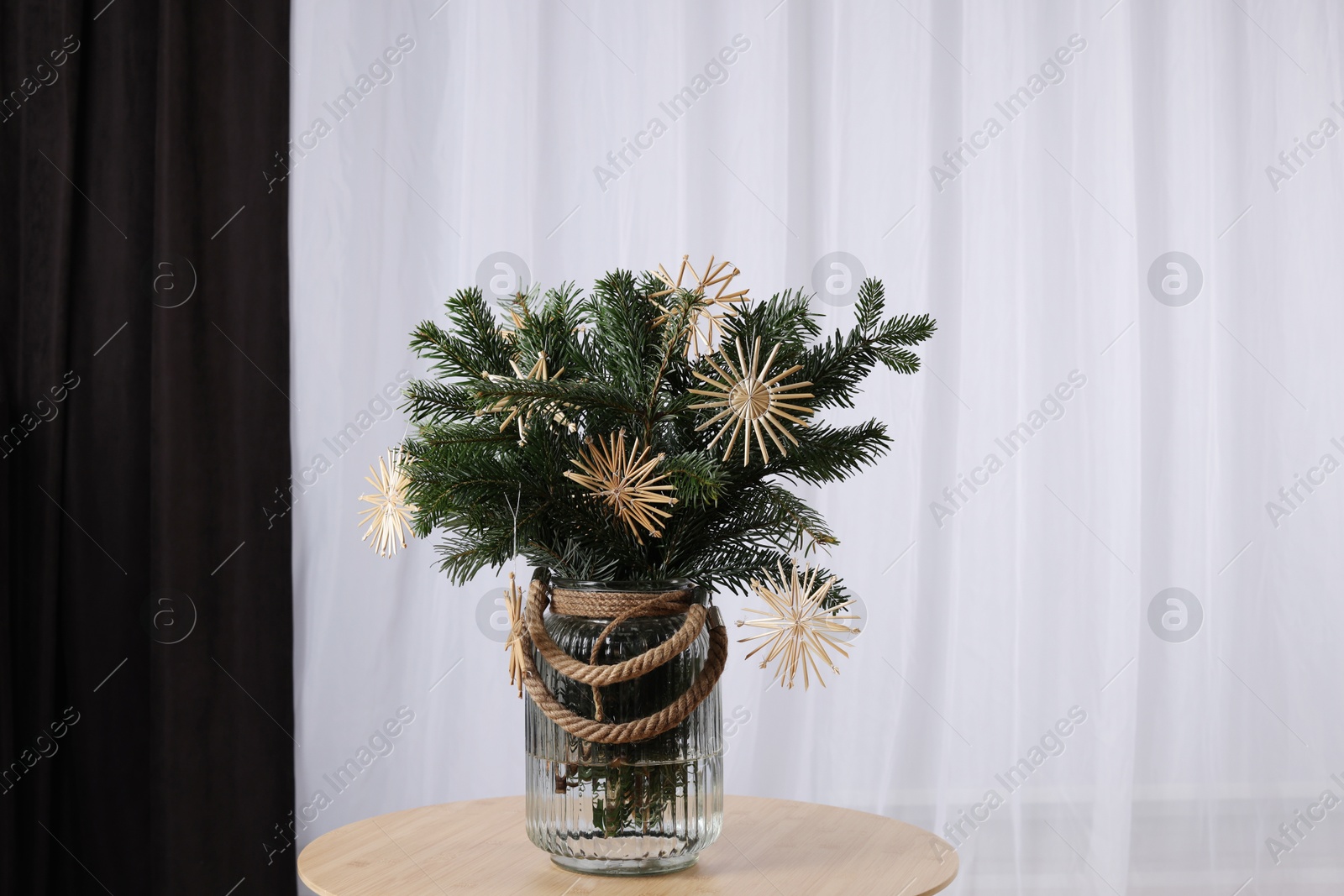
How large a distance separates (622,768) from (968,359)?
1124mm

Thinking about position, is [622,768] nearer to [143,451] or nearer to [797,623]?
[797,623]

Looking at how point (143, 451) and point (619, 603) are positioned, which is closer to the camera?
point (619, 603)

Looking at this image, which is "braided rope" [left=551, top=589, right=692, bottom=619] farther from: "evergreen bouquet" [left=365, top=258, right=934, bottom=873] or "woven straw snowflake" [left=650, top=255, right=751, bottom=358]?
"woven straw snowflake" [left=650, top=255, right=751, bottom=358]

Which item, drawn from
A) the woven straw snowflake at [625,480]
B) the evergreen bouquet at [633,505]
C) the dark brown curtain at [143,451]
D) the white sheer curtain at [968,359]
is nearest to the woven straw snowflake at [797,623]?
the evergreen bouquet at [633,505]

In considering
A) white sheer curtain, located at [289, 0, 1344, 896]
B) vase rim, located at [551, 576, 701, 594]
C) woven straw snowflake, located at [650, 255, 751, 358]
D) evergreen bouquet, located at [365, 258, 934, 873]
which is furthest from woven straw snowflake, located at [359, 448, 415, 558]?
white sheer curtain, located at [289, 0, 1344, 896]

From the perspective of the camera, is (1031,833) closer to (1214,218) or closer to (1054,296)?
(1054,296)

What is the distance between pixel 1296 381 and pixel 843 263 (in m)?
0.76

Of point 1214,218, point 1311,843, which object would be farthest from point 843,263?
point 1311,843

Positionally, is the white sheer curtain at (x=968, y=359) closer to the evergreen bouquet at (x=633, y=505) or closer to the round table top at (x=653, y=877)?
the round table top at (x=653, y=877)

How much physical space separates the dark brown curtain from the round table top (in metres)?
0.77

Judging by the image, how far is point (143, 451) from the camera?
1.66 m

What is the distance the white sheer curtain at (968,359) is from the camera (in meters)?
1.68

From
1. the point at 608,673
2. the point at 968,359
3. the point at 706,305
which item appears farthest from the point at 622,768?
the point at 968,359

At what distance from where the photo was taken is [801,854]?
0.88 meters
